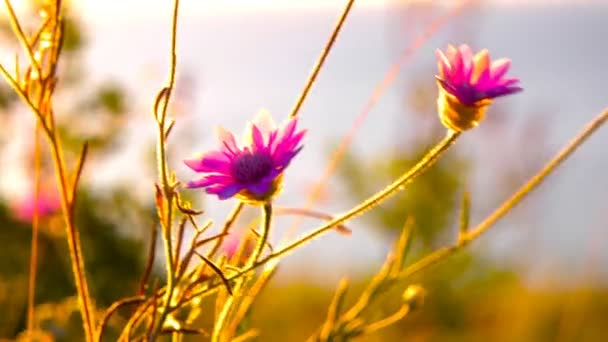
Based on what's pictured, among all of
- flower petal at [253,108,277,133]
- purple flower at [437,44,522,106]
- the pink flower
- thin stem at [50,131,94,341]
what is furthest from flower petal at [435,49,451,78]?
the pink flower

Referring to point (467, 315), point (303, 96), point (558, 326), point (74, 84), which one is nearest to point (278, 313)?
point (467, 315)

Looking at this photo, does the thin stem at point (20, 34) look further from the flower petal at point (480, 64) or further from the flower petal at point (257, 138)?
the flower petal at point (480, 64)

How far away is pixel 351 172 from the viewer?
8.27 ft

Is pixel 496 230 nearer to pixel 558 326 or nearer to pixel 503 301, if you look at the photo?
pixel 558 326

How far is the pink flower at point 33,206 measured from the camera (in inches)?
63.7

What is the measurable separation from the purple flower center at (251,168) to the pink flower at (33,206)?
93cm

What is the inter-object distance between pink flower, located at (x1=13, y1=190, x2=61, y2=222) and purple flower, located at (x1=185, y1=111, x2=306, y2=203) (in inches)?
36.1

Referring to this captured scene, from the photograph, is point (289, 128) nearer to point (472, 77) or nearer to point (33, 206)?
point (472, 77)

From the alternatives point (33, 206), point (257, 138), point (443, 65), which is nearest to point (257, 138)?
point (257, 138)

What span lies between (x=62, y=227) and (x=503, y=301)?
136 centimetres

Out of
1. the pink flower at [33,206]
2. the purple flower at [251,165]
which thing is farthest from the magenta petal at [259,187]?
the pink flower at [33,206]

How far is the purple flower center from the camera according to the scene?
0.60 m

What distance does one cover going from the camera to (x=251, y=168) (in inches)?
23.8

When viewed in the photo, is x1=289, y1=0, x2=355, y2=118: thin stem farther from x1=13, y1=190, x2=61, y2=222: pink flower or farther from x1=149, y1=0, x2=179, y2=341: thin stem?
x1=13, y1=190, x2=61, y2=222: pink flower
